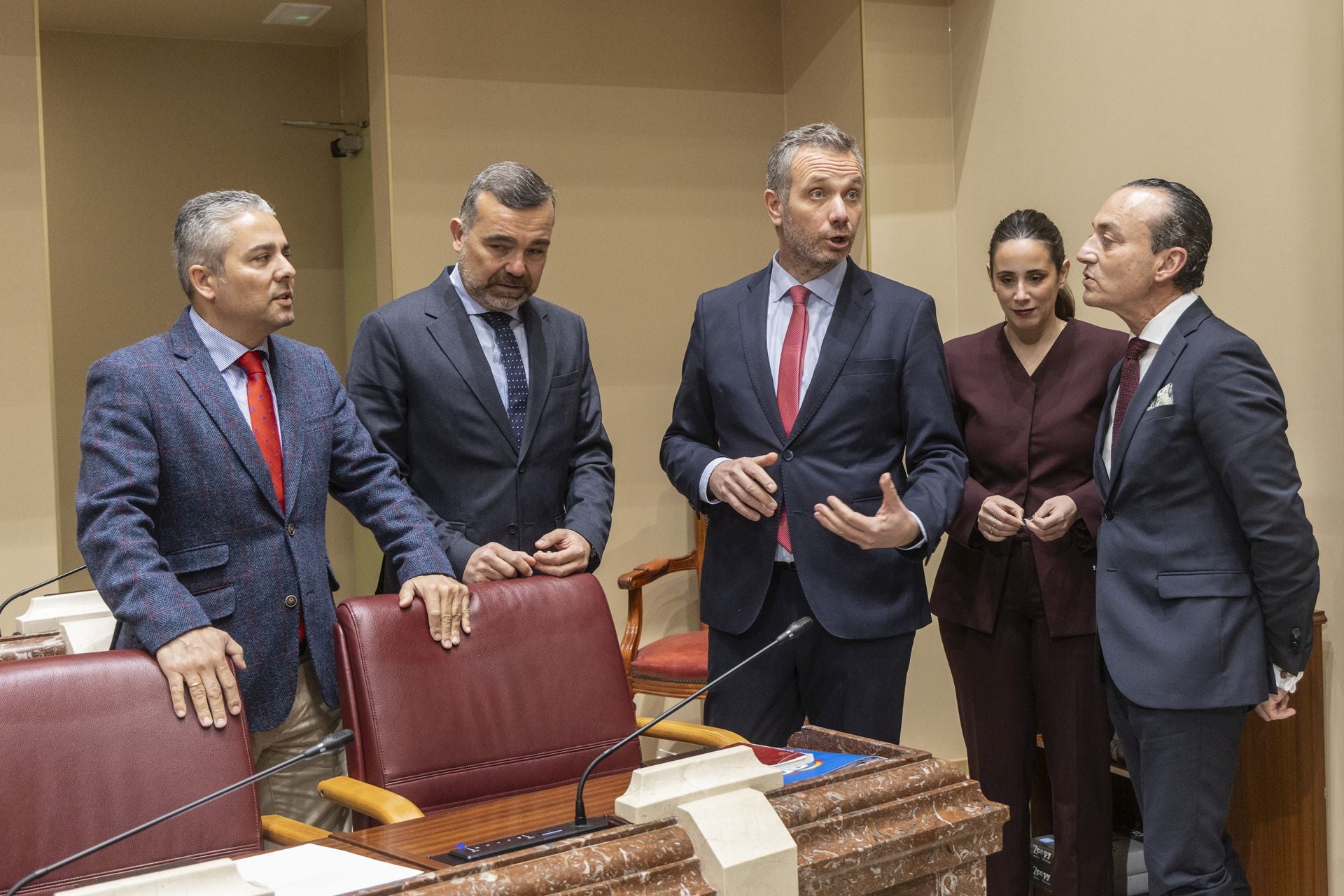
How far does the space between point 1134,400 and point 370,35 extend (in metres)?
2.84

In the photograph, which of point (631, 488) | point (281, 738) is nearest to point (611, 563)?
point (631, 488)

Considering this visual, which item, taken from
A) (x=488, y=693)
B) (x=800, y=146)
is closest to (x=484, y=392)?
(x=488, y=693)

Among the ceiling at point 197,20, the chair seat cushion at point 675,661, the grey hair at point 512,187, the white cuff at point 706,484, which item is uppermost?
the ceiling at point 197,20

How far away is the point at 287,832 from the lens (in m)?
1.84

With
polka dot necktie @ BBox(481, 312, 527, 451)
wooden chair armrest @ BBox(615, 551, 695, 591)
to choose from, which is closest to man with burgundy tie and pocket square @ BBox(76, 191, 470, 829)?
polka dot necktie @ BBox(481, 312, 527, 451)

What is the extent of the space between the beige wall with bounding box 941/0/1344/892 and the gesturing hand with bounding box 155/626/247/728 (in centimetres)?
234

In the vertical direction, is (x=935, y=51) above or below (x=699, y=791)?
above

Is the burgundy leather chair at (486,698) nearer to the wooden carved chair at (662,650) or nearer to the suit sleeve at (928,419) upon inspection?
the suit sleeve at (928,419)

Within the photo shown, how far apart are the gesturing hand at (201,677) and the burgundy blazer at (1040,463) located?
1.57 metres

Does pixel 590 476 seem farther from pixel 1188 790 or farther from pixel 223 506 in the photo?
pixel 1188 790

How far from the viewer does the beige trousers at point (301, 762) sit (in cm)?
230

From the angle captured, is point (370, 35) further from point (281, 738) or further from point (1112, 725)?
point (1112, 725)

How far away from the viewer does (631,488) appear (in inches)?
177

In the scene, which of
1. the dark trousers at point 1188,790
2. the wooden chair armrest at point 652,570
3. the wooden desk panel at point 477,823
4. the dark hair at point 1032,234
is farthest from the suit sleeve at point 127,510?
the wooden chair armrest at point 652,570
